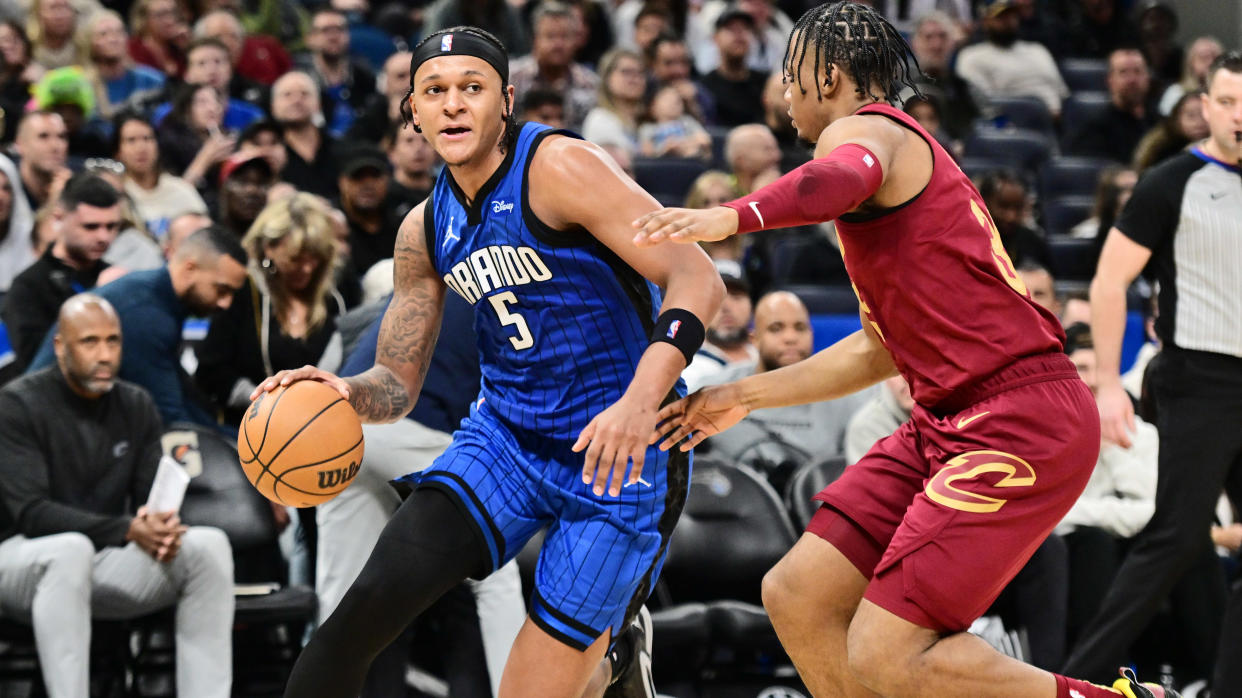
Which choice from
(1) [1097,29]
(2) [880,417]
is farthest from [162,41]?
(1) [1097,29]

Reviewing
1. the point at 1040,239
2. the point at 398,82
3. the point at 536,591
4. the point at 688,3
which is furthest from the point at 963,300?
the point at 688,3

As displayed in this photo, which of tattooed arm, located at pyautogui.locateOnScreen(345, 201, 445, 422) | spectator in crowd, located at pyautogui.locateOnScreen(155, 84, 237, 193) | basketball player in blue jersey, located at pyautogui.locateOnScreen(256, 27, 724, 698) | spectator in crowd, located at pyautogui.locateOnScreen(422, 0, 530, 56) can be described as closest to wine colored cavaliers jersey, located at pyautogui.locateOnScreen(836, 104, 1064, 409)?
basketball player in blue jersey, located at pyautogui.locateOnScreen(256, 27, 724, 698)

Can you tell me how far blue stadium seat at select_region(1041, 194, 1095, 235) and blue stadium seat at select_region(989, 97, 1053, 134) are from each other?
180 cm

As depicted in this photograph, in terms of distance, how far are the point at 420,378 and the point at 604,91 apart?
261 inches

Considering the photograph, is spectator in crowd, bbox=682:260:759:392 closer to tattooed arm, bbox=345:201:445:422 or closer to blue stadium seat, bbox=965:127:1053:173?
tattooed arm, bbox=345:201:445:422

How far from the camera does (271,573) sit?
21.7 feet

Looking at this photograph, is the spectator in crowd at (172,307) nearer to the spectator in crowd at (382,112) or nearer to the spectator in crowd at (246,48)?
the spectator in crowd at (382,112)

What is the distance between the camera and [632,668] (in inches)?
176

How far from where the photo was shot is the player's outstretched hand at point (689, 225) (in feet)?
10.2

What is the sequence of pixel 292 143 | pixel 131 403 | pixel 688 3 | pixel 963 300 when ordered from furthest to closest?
pixel 688 3
pixel 292 143
pixel 131 403
pixel 963 300

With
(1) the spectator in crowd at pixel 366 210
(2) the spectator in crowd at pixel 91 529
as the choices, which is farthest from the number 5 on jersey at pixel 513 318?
(1) the spectator in crowd at pixel 366 210

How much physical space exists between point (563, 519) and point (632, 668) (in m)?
0.69

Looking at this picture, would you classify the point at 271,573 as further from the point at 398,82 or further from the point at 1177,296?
the point at 398,82

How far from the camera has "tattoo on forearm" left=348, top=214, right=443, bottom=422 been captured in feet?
13.7
